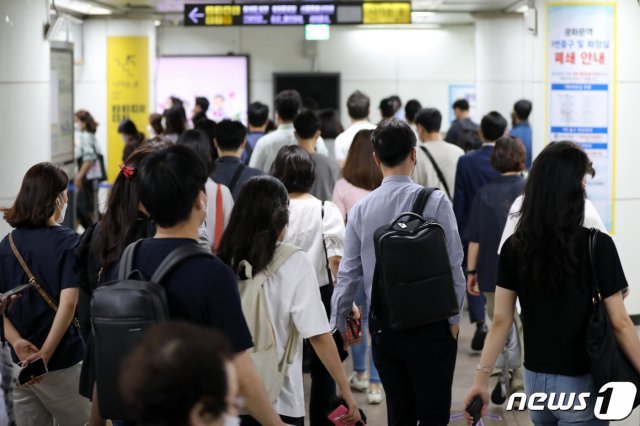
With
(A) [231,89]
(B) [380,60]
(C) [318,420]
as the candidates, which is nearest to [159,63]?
(A) [231,89]

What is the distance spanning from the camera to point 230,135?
6.56 meters

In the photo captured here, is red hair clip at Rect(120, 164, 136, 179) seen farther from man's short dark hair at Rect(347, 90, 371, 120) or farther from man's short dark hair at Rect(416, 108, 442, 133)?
man's short dark hair at Rect(347, 90, 371, 120)

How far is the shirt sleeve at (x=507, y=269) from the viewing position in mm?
3604

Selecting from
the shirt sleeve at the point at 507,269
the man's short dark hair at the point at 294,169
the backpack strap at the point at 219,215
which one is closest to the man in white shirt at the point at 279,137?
the backpack strap at the point at 219,215

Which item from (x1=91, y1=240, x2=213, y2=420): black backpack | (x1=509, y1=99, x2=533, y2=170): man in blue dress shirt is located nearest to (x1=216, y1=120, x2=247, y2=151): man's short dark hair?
(x1=91, y1=240, x2=213, y2=420): black backpack

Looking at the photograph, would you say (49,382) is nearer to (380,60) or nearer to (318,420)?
(318,420)

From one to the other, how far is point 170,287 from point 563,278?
1380mm

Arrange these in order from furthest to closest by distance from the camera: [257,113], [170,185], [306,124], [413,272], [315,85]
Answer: [315,85], [257,113], [306,124], [413,272], [170,185]

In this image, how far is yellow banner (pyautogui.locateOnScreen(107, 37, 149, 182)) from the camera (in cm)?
1555

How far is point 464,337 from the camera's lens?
834 cm

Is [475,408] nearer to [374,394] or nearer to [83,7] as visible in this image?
[374,394]

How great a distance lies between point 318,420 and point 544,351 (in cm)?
203


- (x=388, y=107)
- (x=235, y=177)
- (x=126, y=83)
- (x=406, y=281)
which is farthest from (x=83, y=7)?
(x=406, y=281)

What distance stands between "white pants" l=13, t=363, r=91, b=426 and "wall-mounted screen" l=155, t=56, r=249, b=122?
44.1 feet
